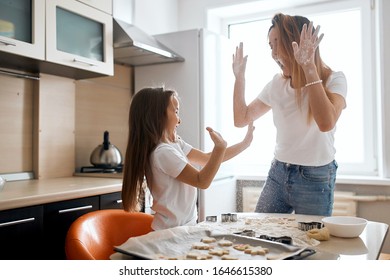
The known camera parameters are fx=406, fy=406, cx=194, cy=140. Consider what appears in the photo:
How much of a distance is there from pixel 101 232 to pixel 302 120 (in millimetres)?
782

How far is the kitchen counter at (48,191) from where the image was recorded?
4.72 ft

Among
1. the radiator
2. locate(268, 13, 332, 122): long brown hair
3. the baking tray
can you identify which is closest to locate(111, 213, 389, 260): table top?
the baking tray

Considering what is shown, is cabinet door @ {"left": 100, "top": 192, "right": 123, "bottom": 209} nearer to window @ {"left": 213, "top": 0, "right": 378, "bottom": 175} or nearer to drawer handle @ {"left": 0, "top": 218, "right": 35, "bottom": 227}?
drawer handle @ {"left": 0, "top": 218, "right": 35, "bottom": 227}

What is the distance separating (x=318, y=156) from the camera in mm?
1404

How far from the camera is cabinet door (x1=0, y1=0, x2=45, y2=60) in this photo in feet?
5.52

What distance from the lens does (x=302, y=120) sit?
1.44m

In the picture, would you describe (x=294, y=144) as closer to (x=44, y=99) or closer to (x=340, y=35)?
(x=44, y=99)

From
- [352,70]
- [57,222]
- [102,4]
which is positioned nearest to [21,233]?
[57,222]

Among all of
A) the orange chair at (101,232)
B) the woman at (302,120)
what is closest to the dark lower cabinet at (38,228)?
the orange chair at (101,232)

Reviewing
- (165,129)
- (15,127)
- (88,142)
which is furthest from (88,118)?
(165,129)

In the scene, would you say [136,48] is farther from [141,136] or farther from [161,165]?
[161,165]

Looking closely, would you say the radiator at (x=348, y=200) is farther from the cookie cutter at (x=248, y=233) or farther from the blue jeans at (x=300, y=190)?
the cookie cutter at (x=248, y=233)

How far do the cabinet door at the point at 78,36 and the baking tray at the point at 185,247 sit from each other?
1251 millimetres
